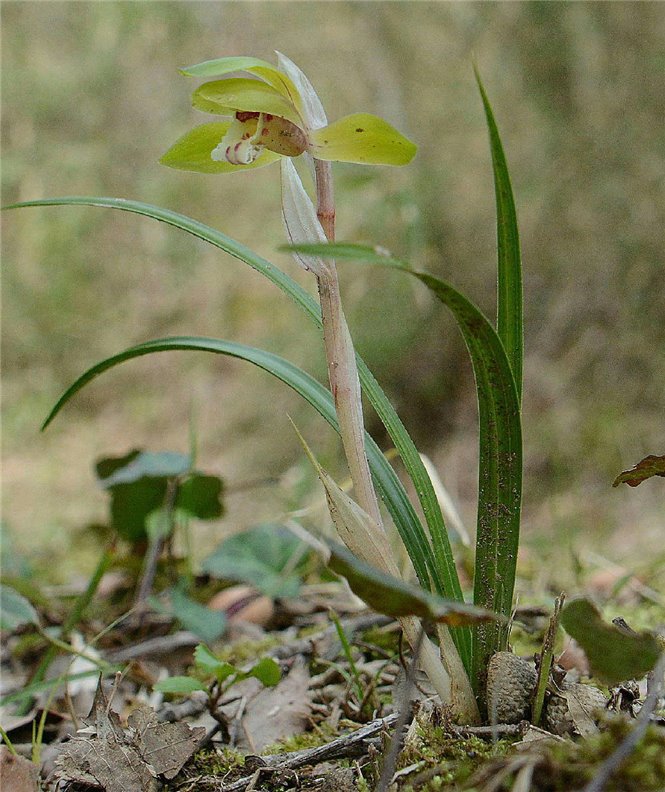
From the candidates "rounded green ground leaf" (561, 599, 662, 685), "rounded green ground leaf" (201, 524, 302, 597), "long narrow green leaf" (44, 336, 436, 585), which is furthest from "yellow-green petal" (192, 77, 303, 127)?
"rounded green ground leaf" (201, 524, 302, 597)

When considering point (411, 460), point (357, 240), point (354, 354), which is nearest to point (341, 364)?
point (354, 354)

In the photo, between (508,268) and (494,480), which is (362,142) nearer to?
(508,268)

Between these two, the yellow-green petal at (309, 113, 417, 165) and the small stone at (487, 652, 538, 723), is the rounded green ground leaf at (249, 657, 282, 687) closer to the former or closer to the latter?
the small stone at (487, 652, 538, 723)

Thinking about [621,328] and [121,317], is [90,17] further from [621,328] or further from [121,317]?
[621,328]

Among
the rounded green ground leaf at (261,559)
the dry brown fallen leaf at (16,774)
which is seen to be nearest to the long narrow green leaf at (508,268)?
the dry brown fallen leaf at (16,774)

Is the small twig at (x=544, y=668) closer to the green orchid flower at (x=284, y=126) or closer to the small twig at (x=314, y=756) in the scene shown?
the small twig at (x=314, y=756)
